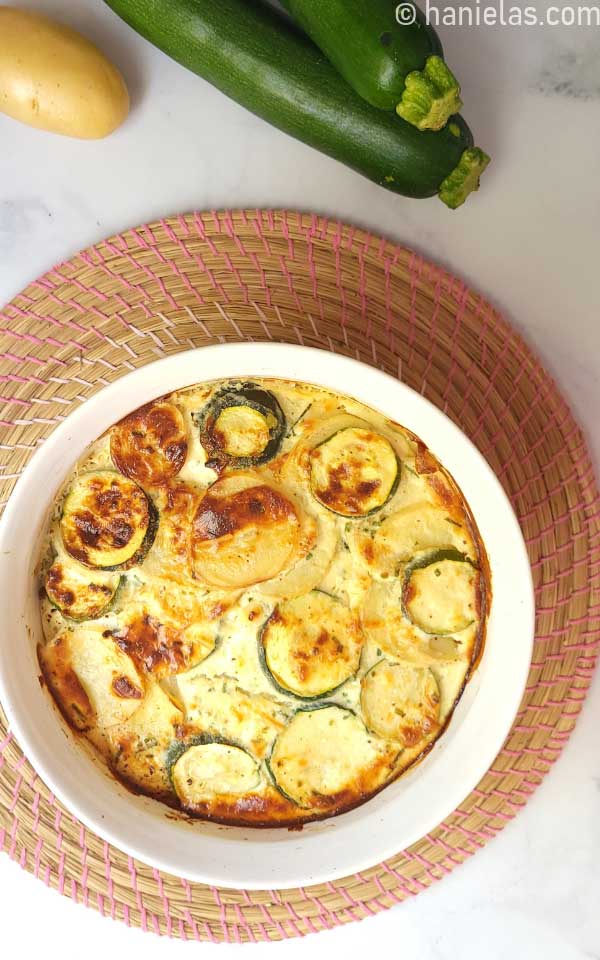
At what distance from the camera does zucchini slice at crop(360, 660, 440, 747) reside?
84.2 inches

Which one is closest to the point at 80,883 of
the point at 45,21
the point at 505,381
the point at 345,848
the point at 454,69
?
the point at 345,848

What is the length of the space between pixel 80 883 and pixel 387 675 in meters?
1.08

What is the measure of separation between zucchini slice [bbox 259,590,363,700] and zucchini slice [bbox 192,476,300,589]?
0.12 metres

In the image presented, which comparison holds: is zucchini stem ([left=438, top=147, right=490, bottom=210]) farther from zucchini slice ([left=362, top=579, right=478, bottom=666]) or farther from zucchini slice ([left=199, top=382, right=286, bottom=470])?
zucchini slice ([left=362, top=579, right=478, bottom=666])

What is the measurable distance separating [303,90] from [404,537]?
118 cm

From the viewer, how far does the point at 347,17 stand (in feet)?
6.73

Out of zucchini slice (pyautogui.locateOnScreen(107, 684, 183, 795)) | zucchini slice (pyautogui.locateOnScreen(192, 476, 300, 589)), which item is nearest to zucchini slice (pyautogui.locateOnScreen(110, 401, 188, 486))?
zucchini slice (pyautogui.locateOnScreen(192, 476, 300, 589))

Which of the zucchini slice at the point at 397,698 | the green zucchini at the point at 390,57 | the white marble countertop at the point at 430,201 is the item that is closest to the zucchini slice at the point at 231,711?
the zucchini slice at the point at 397,698

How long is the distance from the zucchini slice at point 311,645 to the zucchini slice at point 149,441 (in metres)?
0.47

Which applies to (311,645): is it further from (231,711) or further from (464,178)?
(464,178)

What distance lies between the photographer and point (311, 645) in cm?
210

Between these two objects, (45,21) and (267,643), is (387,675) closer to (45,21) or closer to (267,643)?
(267,643)

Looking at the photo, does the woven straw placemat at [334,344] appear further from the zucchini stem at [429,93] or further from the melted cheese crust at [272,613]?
the zucchini stem at [429,93]

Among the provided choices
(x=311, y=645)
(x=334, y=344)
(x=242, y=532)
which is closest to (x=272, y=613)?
(x=311, y=645)
